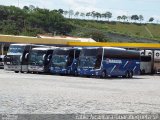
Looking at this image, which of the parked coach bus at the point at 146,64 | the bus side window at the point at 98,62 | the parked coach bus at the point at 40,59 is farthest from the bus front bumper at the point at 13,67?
the parked coach bus at the point at 146,64

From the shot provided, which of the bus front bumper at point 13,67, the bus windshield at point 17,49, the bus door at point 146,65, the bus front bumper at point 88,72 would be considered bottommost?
the bus door at point 146,65

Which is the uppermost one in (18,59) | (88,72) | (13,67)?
(18,59)

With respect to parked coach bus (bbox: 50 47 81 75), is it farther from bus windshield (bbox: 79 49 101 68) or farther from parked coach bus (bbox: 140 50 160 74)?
parked coach bus (bbox: 140 50 160 74)

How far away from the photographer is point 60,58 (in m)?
42.9

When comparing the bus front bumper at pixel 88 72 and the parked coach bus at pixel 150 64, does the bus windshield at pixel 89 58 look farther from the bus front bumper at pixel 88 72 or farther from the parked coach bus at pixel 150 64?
the parked coach bus at pixel 150 64

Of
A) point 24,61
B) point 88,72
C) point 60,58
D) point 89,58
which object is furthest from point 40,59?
point 89,58

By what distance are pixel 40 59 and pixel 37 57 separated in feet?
1.09

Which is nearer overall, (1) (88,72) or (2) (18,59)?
(1) (88,72)

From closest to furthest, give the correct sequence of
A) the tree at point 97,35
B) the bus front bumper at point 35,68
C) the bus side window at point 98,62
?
the bus side window at point 98,62 < the bus front bumper at point 35,68 < the tree at point 97,35

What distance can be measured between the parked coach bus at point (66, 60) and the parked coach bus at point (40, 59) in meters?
1.09

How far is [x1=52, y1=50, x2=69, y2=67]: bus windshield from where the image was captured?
140 ft

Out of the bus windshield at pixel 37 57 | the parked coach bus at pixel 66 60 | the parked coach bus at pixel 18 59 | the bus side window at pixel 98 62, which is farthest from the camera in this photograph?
the parked coach bus at pixel 18 59

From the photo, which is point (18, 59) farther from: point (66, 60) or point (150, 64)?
point (150, 64)

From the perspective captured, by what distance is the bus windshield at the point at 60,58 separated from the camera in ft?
140
